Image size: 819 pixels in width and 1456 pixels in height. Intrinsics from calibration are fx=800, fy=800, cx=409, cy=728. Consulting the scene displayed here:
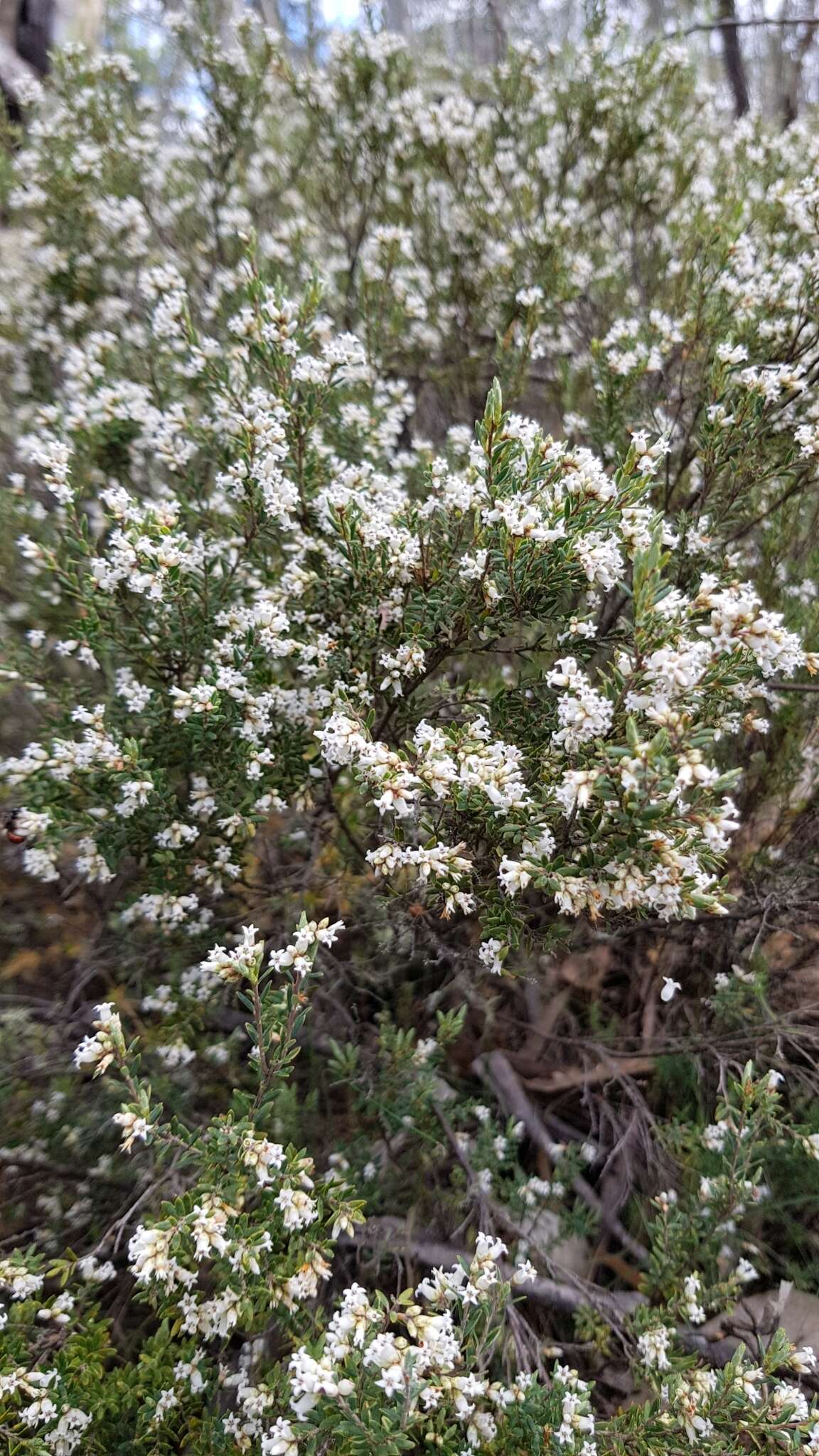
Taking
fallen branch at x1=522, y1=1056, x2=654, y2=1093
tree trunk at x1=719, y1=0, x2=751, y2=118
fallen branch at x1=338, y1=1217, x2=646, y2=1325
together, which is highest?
tree trunk at x1=719, y1=0, x2=751, y2=118

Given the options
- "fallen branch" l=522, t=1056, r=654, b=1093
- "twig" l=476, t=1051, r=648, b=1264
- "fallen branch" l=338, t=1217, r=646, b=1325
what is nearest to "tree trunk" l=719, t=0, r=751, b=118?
"fallen branch" l=522, t=1056, r=654, b=1093

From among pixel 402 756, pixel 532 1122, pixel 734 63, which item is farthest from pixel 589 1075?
pixel 734 63

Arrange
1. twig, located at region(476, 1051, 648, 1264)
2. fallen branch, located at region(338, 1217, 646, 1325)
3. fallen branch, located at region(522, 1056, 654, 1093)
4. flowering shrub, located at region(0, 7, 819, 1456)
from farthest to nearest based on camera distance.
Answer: fallen branch, located at region(522, 1056, 654, 1093) → twig, located at region(476, 1051, 648, 1264) → fallen branch, located at region(338, 1217, 646, 1325) → flowering shrub, located at region(0, 7, 819, 1456)

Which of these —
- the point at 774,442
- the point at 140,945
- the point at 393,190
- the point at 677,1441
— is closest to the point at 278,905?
the point at 140,945

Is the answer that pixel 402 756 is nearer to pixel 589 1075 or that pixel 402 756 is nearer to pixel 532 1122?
pixel 589 1075

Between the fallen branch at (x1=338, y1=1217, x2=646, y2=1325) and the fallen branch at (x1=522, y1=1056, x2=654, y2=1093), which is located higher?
the fallen branch at (x1=522, y1=1056, x2=654, y2=1093)

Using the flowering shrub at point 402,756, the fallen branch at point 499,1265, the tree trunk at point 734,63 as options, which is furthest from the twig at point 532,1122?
the tree trunk at point 734,63

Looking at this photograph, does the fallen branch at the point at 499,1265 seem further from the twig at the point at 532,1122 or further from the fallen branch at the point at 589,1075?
the fallen branch at the point at 589,1075

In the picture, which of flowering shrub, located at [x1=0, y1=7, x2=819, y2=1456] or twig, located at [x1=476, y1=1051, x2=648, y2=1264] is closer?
flowering shrub, located at [x1=0, y1=7, x2=819, y2=1456]

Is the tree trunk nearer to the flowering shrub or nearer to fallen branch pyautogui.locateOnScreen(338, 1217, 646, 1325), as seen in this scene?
the flowering shrub
